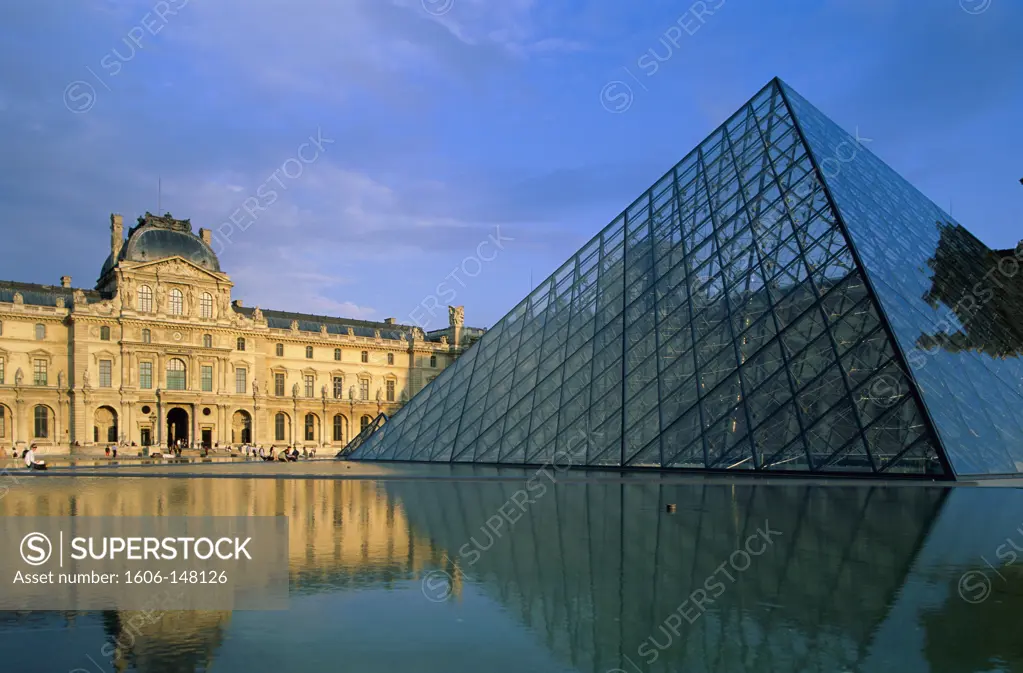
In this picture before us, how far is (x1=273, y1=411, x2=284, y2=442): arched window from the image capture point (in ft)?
240

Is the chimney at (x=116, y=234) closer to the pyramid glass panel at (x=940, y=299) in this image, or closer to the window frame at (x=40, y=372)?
the window frame at (x=40, y=372)

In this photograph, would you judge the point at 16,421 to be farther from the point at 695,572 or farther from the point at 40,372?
the point at 695,572

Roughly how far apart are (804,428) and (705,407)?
9.02 feet

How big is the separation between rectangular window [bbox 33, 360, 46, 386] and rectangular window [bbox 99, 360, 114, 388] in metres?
3.59

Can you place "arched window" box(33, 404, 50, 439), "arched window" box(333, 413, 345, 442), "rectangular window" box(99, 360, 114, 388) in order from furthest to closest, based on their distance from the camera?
"arched window" box(333, 413, 345, 442)
"rectangular window" box(99, 360, 114, 388)
"arched window" box(33, 404, 50, 439)

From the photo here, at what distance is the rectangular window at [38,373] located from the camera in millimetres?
60500

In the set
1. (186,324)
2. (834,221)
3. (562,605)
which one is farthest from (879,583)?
(186,324)

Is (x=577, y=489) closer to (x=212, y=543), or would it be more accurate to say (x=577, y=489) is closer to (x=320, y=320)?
(x=212, y=543)

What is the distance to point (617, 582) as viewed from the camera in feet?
23.9

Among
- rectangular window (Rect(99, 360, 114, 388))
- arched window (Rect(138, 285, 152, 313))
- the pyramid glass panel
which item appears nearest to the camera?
the pyramid glass panel

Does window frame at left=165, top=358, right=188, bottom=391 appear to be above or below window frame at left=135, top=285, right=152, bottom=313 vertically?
below

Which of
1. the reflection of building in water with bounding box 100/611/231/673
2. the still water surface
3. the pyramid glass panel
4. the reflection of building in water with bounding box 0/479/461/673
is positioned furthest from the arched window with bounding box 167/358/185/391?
the reflection of building in water with bounding box 100/611/231/673

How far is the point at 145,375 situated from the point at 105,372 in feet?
9.11

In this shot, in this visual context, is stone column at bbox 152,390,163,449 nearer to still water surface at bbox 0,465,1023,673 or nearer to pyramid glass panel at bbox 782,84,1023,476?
pyramid glass panel at bbox 782,84,1023,476
